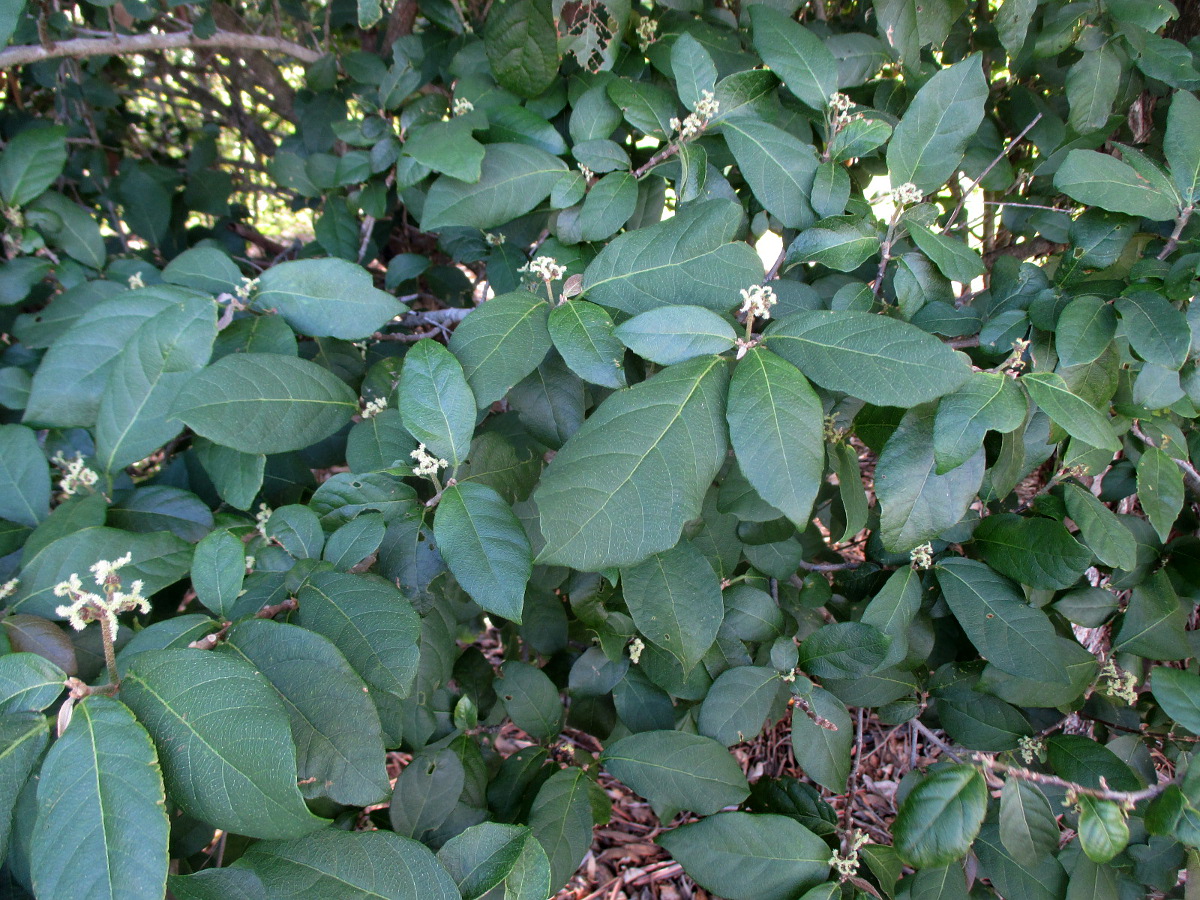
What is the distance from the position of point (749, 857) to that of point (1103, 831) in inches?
19.1

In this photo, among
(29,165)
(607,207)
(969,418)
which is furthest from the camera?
(29,165)

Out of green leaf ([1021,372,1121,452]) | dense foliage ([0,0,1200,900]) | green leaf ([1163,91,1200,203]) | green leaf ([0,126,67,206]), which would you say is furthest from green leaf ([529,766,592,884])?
green leaf ([0,126,67,206])

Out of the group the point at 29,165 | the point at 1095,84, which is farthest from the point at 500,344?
the point at 29,165

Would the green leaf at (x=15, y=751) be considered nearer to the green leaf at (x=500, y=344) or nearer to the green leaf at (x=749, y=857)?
the green leaf at (x=500, y=344)

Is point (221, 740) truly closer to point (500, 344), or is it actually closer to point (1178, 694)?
point (500, 344)

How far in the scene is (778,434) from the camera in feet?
2.69

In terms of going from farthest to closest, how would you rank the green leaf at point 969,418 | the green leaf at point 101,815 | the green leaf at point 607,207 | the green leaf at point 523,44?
the green leaf at point 523,44 < the green leaf at point 607,207 < the green leaf at point 969,418 < the green leaf at point 101,815

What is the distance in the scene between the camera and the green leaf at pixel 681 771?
1.15 metres

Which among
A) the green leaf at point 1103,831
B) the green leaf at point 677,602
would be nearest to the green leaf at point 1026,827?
the green leaf at point 1103,831

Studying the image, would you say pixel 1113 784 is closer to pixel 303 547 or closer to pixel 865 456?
pixel 303 547

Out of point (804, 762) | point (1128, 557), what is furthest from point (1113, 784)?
point (804, 762)

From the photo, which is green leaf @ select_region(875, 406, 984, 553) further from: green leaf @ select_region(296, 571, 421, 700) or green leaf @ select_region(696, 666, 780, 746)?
green leaf @ select_region(296, 571, 421, 700)

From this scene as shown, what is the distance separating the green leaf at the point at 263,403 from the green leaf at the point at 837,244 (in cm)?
73

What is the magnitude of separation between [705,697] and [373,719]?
67 cm
